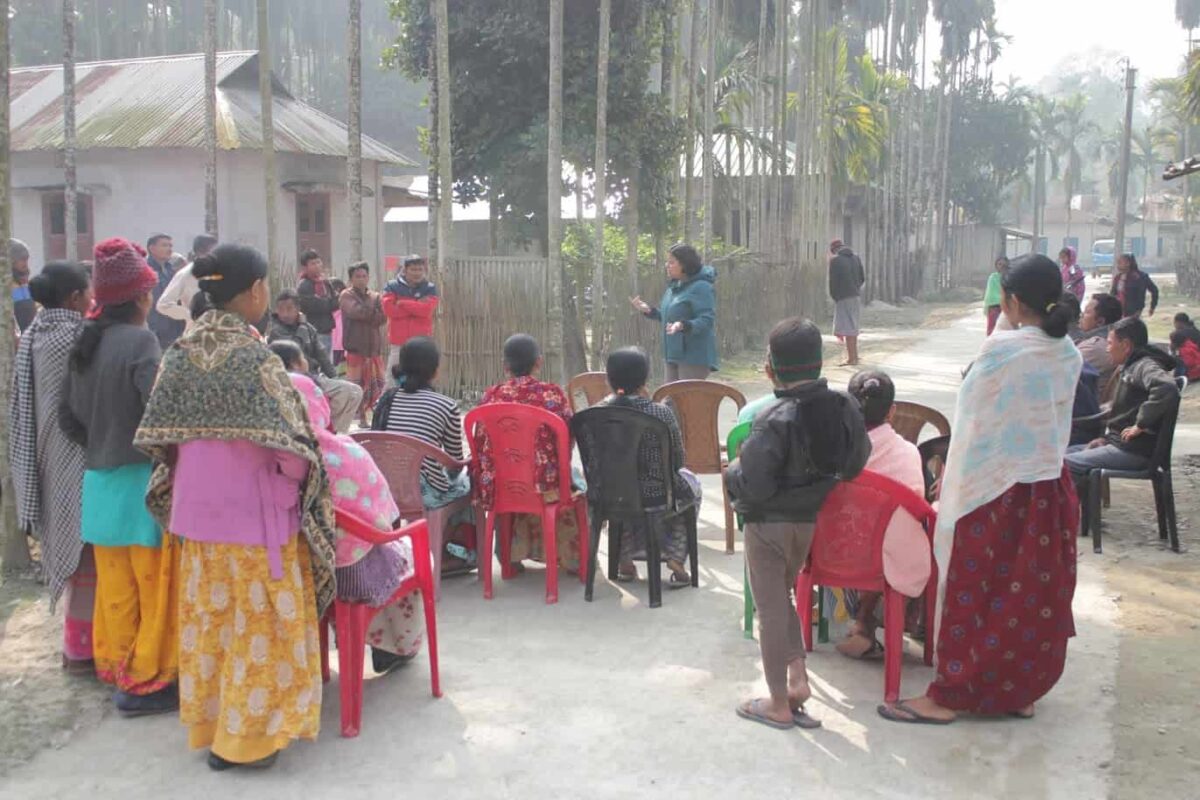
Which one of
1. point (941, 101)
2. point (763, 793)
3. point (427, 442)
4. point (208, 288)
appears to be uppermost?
point (941, 101)

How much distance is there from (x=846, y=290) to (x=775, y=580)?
13.0 m

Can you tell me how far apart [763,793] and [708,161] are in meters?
16.3

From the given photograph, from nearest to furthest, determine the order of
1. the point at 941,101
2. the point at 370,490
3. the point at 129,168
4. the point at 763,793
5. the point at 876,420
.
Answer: the point at 763,793 → the point at 370,490 → the point at 876,420 → the point at 129,168 → the point at 941,101

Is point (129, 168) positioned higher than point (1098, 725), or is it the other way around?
point (129, 168)

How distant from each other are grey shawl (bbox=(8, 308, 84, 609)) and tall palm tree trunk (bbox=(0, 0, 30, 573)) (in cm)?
100

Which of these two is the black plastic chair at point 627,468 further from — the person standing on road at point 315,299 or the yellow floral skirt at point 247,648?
the person standing on road at point 315,299

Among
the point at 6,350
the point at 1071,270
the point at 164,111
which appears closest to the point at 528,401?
the point at 6,350

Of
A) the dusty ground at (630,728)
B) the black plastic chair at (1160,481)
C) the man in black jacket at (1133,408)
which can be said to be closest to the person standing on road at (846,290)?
the man in black jacket at (1133,408)

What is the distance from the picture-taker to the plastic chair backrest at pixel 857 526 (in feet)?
13.9

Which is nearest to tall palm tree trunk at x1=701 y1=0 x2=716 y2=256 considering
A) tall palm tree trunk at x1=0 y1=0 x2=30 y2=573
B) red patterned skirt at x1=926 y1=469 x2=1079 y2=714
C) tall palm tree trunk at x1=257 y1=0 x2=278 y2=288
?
tall palm tree trunk at x1=257 y1=0 x2=278 y2=288

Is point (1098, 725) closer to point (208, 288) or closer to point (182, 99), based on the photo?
point (208, 288)

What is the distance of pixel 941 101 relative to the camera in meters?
43.6

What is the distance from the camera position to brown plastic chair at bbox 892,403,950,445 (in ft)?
19.1

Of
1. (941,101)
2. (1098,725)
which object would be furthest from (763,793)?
(941,101)
